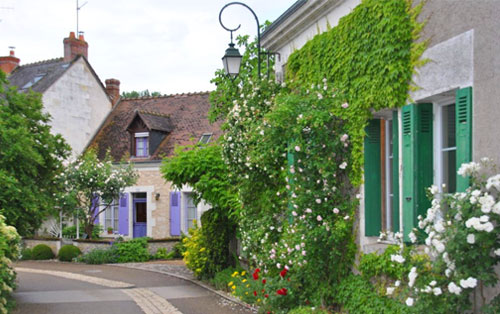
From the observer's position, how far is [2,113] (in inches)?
498

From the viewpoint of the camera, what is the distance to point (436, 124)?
6.27m

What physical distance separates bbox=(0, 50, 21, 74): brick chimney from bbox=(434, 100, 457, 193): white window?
88.5 ft

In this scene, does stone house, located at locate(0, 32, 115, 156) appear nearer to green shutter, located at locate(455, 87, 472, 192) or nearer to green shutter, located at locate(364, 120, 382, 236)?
green shutter, located at locate(364, 120, 382, 236)

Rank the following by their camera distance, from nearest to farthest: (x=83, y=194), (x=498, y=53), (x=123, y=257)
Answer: (x=498, y=53) < (x=123, y=257) < (x=83, y=194)

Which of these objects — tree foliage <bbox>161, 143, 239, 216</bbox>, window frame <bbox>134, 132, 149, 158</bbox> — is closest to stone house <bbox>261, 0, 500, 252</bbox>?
tree foliage <bbox>161, 143, 239, 216</bbox>

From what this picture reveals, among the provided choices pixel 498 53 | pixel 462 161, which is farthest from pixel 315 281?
pixel 498 53

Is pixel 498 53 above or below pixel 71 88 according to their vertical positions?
below

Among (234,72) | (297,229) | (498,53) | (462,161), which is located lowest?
(297,229)

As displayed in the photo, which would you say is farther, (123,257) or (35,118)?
(123,257)

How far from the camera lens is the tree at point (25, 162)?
39.6 feet

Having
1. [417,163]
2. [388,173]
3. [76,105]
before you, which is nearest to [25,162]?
[388,173]

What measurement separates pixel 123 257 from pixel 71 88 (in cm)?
909

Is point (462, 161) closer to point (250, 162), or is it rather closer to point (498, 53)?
point (498, 53)

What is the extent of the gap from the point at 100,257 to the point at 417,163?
1568cm
